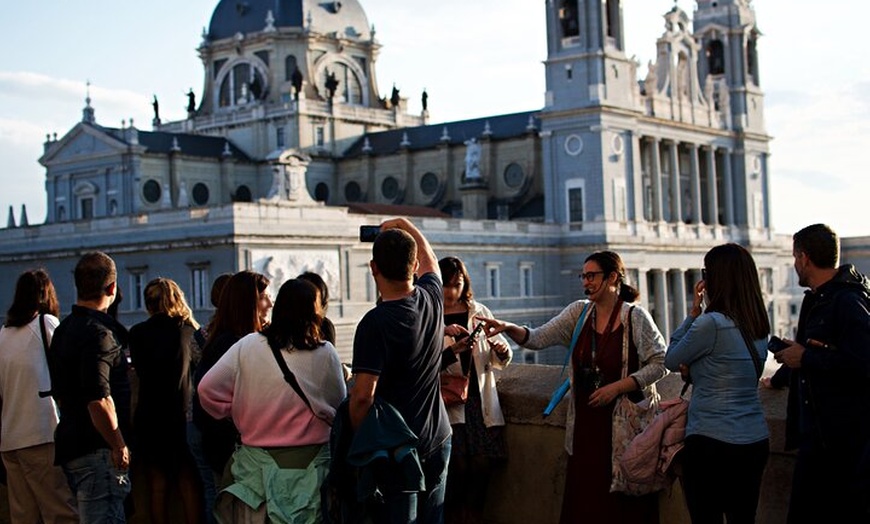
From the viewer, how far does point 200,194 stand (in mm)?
62250

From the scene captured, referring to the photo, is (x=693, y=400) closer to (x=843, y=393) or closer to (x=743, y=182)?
(x=843, y=393)

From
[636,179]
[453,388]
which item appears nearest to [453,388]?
[453,388]

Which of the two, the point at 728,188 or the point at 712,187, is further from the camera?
the point at 728,188

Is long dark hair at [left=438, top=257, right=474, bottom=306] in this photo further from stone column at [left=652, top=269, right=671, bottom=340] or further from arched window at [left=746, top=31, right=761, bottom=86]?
arched window at [left=746, top=31, right=761, bottom=86]

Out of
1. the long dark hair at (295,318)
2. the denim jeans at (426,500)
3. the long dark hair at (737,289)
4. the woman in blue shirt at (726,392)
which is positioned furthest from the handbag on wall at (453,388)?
the long dark hair at (737,289)

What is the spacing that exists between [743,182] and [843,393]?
205 ft

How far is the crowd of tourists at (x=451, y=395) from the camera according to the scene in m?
6.20

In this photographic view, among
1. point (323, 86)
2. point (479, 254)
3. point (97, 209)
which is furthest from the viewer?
point (323, 86)

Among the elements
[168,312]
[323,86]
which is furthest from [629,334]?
[323,86]

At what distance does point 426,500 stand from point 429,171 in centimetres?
5920

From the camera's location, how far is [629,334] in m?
6.99

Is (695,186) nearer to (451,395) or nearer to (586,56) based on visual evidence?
(586,56)

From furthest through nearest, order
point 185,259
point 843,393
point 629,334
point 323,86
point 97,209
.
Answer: point 323,86 → point 97,209 → point 185,259 → point 629,334 → point 843,393

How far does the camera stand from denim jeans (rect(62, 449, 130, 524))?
24.8 feet
